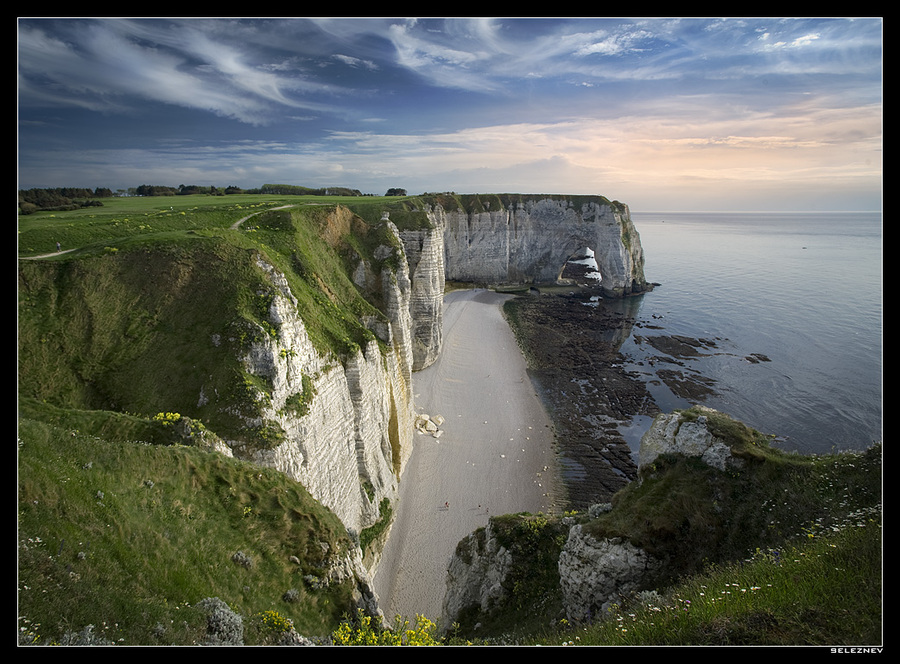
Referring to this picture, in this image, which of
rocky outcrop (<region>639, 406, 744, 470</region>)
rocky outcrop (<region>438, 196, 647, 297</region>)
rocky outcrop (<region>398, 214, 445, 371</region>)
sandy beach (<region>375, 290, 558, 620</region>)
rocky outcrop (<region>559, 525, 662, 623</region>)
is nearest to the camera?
rocky outcrop (<region>559, 525, 662, 623</region>)

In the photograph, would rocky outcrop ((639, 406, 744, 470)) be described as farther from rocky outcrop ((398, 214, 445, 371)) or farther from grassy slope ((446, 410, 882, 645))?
rocky outcrop ((398, 214, 445, 371))

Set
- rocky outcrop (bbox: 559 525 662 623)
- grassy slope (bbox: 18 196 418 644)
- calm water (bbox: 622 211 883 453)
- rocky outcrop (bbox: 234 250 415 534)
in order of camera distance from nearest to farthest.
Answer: grassy slope (bbox: 18 196 418 644)
rocky outcrop (bbox: 559 525 662 623)
rocky outcrop (bbox: 234 250 415 534)
calm water (bbox: 622 211 883 453)

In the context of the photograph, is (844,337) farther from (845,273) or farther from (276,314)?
(276,314)

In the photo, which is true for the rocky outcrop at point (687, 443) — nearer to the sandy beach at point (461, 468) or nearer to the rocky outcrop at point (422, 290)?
the sandy beach at point (461, 468)

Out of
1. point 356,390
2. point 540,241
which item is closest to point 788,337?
point 540,241

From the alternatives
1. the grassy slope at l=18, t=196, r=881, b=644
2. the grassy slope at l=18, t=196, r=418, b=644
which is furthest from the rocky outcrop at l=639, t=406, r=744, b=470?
the grassy slope at l=18, t=196, r=418, b=644

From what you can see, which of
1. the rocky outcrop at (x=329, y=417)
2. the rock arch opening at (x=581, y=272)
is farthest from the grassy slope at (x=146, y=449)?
the rock arch opening at (x=581, y=272)

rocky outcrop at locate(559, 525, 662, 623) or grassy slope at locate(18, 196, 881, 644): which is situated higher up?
grassy slope at locate(18, 196, 881, 644)

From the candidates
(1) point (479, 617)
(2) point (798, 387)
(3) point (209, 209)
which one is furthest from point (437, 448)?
(2) point (798, 387)
